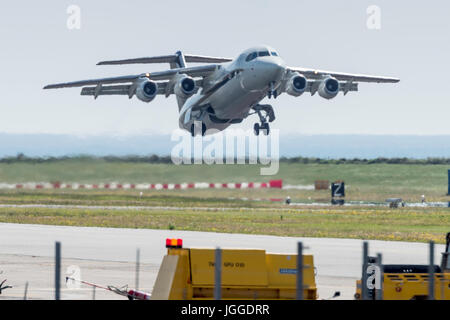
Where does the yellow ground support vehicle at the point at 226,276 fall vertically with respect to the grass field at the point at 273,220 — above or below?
below

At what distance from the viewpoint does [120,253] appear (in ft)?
101

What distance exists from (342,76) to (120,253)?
3791cm

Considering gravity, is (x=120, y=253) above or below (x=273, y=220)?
below

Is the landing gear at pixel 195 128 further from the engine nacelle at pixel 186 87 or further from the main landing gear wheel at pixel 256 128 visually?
the main landing gear wheel at pixel 256 128

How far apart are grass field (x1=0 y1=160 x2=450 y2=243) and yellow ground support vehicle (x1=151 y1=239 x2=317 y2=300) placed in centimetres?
2660

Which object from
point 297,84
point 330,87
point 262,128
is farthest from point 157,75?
point 330,87

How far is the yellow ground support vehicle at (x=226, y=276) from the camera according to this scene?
486 inches

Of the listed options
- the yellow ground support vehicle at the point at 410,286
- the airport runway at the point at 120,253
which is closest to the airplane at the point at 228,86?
the airport runway at the point at 120,253

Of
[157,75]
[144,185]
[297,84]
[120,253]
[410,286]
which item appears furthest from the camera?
[144,185]

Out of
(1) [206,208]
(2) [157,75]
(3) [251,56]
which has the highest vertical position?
(2) [157,75]

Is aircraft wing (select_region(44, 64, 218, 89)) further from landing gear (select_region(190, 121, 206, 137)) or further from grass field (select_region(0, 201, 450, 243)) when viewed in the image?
grass field (select_region(0, 201, 450, 243))

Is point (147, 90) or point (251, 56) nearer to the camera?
point (251, 56)

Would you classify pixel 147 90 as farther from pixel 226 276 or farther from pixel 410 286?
pixel 226 276
